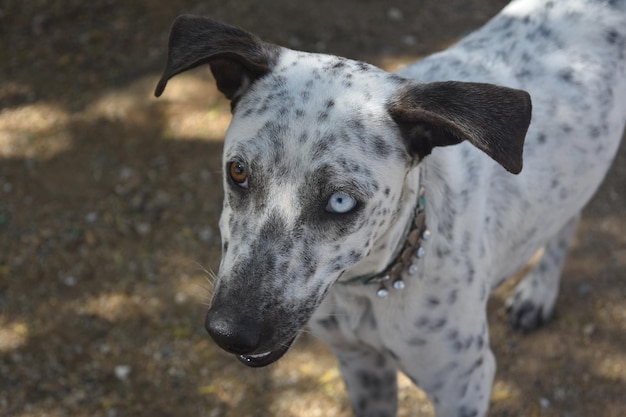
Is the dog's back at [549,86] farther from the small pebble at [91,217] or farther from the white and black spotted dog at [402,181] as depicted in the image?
the small pebble at [91,217]

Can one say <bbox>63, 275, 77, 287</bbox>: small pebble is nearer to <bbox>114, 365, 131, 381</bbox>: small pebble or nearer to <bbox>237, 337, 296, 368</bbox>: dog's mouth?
<bbox>114, 365, 131, 381</bbox>: small pebble

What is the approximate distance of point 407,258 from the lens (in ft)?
8.94

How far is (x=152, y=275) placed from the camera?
4641 millimetres

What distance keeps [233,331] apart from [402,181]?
0.74 m

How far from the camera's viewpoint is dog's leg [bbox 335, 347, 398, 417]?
3287mm

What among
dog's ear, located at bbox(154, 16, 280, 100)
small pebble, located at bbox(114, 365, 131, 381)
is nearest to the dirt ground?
small pebble, located at bbox(114, 365, 131, 381)

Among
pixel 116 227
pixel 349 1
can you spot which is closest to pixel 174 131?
pixel 116 227

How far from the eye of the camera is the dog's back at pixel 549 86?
3055 mm

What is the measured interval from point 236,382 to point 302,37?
9.17 ft

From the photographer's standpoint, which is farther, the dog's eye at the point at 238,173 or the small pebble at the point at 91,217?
the small pebble at the point at 91,217

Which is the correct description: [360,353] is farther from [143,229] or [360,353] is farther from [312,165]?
[143,229]

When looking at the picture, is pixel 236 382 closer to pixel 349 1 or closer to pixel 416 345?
pixel 416 345

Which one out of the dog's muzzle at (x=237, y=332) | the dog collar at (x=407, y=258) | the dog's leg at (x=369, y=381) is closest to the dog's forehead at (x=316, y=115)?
the dog collar at (x=407, y=258)

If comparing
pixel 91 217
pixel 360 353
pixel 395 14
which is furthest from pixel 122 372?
pixel 395 14
